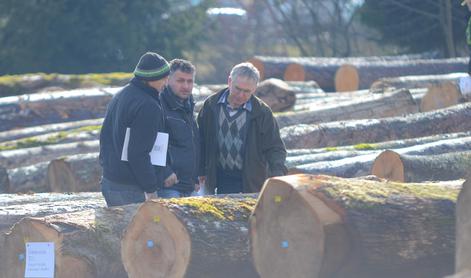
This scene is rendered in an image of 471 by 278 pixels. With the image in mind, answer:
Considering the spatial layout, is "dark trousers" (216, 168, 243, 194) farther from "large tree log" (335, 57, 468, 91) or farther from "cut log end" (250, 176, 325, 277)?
"large tree log" (335, 57, 468, 91)

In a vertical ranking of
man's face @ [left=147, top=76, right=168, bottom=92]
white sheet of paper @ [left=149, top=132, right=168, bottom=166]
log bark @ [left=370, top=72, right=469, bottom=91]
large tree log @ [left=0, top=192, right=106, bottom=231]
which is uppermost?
log bark @ [left=370, top=72, right=469, bottom=91]

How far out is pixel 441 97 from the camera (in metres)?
13.5

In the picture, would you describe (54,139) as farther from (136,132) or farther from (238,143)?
(136,132)

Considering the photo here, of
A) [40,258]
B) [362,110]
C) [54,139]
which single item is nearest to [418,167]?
[40,258]

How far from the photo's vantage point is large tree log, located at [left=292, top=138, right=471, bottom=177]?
9.42 m

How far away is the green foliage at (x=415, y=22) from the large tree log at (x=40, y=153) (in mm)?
14629

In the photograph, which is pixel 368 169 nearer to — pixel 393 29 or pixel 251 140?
pixel 251 140

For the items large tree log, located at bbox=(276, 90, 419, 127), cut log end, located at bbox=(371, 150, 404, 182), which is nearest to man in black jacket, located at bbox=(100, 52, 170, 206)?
cut log end, located at bbox=(371, 150, 404, 182)

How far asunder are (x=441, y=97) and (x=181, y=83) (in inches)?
268

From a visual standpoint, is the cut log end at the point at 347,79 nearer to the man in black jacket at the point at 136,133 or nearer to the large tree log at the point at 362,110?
the large tree log at the point at 362,110

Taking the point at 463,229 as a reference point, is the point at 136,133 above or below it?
above

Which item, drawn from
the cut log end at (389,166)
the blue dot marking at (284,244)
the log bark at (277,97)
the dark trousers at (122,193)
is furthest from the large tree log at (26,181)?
the blue dot marking at (284,244)

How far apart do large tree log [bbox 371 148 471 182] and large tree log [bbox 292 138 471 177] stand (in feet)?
0.44

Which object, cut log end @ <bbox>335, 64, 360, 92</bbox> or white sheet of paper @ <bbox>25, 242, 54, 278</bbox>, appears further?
cut log end @ <bbox>335, 64, 360, 92</bbox>
